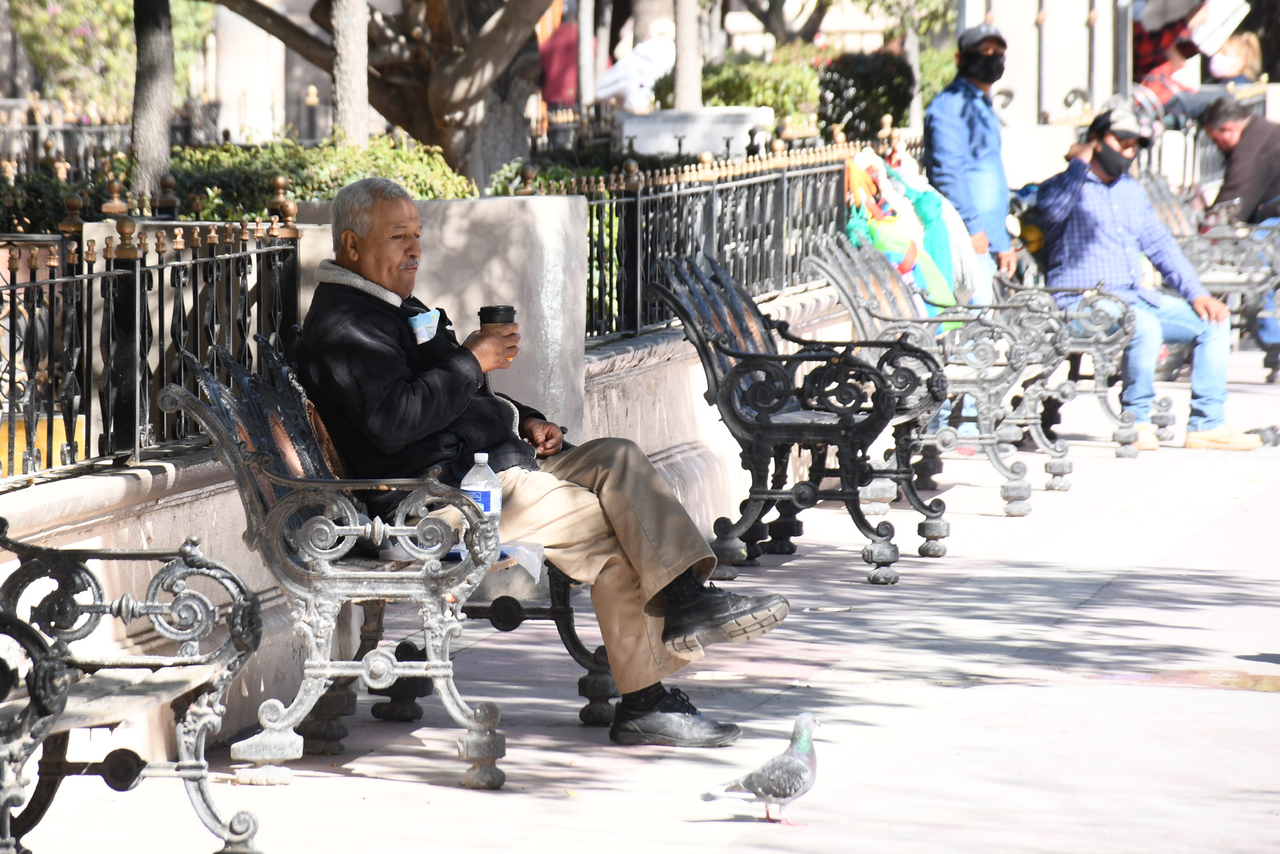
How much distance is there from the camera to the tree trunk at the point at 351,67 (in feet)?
45.4

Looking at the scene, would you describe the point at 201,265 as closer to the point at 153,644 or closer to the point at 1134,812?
the point at 153,644

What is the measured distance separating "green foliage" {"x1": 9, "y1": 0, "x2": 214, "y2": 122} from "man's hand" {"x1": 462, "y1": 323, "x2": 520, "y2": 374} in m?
27.8

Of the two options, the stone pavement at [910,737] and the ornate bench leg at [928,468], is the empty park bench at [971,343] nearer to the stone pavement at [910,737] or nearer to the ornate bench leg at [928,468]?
the ornate bench leg at [928,468]

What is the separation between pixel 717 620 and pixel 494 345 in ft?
3.35

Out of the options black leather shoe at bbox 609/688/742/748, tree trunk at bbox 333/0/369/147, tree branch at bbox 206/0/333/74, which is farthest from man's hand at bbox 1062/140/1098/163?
black leather shoe at bbox 609/688/742/748

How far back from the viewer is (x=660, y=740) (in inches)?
214

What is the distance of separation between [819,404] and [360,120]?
698 cm

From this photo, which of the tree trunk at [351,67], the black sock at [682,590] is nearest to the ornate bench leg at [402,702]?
the black sock at [682,590]

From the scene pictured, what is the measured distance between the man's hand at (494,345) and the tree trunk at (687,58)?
18.3 m

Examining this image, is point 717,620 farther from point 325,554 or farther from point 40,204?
point 40,204

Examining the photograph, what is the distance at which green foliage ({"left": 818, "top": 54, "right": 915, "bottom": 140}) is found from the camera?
802 inches

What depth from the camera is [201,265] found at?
227 inches

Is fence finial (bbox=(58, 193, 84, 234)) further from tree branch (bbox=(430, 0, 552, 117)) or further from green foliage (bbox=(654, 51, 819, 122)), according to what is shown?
green foliage (bbox=(654, 51, 819, 122))

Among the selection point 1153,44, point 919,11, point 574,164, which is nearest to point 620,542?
point 574,164
